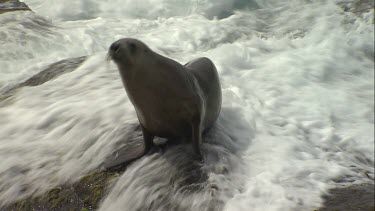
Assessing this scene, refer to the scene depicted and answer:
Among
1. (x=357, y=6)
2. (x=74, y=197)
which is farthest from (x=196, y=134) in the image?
(x=357, y=6)

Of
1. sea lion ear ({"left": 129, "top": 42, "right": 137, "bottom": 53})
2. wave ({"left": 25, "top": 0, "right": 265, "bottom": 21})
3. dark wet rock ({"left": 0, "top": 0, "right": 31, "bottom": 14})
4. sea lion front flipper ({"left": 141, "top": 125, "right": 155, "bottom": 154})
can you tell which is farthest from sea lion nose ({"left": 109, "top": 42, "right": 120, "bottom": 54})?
wave ({"left": 25, "top": 0, "right": 265, "bottom": 21})

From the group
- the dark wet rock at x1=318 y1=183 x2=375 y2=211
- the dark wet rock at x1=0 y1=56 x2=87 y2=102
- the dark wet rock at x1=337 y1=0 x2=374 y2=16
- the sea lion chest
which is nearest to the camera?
the dark wet rock at x1=318 y1=183 x2=375 y2=211

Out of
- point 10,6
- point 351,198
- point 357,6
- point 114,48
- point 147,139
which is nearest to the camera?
point 114,48

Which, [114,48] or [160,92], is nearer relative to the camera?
[114,48]

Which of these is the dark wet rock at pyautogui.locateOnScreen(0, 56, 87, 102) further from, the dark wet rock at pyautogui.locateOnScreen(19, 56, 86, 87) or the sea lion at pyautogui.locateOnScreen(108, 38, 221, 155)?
the sea lion at pyautogui.locateOnScreen(108, 38, 221, 155)

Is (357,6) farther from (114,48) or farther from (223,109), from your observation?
(114,48)

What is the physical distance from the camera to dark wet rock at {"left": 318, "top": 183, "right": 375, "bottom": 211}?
9.71 ft

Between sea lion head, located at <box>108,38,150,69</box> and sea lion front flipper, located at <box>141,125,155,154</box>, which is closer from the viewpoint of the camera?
sea lion head, located at <box>108,38,150,69</box>

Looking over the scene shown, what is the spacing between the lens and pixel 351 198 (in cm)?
312

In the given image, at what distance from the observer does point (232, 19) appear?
9.45 metres

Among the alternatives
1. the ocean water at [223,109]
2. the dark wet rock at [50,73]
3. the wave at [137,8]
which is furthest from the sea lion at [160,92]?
the wave at [137,8]

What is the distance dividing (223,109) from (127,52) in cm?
178

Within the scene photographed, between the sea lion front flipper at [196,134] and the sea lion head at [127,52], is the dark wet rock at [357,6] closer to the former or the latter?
the sea lion front flipper at [196,134]

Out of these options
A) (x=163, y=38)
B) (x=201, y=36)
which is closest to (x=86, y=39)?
(x=163, y=38)
